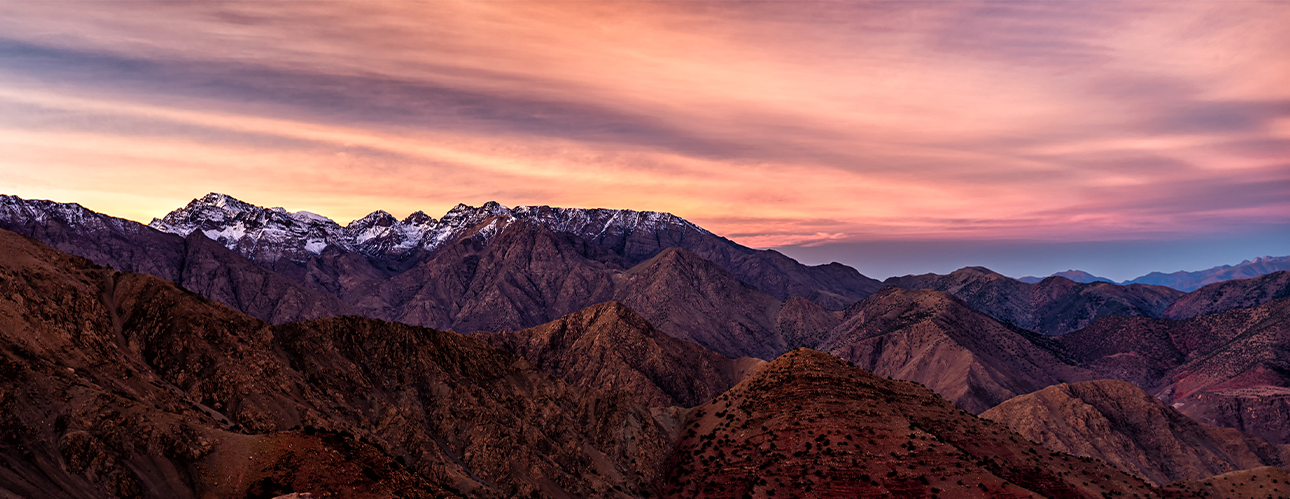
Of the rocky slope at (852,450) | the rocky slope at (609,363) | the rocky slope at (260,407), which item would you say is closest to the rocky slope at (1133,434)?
the rocky slope at (852,450)

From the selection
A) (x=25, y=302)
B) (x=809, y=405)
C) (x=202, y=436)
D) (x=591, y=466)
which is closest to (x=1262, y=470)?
(x=809, y=405)

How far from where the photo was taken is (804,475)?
9288 centimetres

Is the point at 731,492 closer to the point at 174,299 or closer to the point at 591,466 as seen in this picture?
the point at 591,466

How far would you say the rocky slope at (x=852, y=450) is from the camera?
3529 inches

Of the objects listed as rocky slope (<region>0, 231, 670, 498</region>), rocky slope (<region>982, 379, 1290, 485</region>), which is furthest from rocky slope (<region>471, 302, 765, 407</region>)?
rocky slope (<region>982, 379, 1290, 485</region>)

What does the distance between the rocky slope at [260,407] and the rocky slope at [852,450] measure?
11244 millimetres

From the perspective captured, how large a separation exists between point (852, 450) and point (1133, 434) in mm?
125677

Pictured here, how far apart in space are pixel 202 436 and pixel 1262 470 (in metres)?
151

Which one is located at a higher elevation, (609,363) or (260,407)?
(260,407)

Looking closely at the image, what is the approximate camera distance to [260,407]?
237 ft

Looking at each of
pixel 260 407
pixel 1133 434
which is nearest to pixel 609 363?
pixel 260 407

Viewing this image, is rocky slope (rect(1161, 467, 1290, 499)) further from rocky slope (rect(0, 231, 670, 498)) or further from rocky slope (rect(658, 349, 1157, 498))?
rocky slope (rect(0, 231, 670, 498))

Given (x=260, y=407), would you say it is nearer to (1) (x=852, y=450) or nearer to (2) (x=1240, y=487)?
(1) (x=852, y=450)

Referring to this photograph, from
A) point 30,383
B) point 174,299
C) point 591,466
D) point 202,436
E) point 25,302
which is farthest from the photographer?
→ point 591,466
